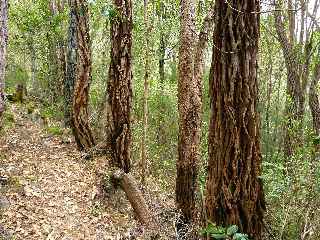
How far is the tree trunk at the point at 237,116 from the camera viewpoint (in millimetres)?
4586

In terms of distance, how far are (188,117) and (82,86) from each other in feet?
12.0

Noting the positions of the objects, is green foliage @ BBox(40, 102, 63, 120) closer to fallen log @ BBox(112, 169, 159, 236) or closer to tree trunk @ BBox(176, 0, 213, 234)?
fallen log @ BBox(112, 169, 159, 236)

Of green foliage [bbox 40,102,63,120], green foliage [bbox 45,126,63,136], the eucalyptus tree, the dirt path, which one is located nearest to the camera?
the dirt path

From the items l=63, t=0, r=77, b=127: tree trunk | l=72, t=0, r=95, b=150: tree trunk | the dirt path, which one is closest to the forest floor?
the dirt path

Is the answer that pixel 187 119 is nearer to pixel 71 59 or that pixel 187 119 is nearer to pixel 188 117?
pixel 188 117

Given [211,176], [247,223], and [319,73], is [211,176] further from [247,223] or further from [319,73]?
[319,73]

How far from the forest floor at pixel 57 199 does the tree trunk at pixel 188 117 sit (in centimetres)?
51

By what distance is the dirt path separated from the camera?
786 centimetres

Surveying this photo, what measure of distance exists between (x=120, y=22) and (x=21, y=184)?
4093 millimetres

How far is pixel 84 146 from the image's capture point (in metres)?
12.3

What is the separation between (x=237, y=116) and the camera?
462cm

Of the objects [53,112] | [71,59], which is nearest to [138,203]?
[71,59]

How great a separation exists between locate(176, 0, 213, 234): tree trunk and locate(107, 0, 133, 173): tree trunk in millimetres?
1477

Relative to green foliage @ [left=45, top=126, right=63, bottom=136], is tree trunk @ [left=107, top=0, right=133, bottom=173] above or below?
above
